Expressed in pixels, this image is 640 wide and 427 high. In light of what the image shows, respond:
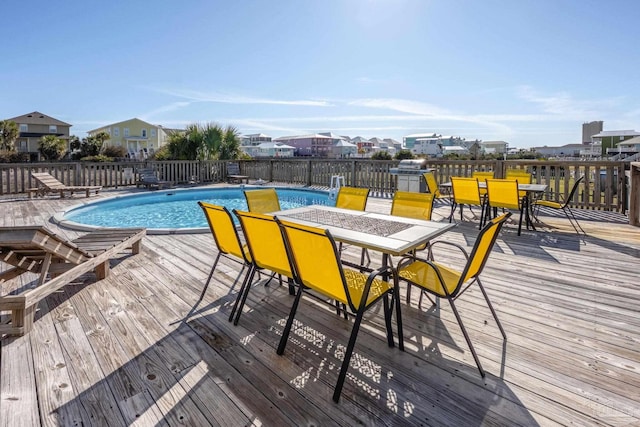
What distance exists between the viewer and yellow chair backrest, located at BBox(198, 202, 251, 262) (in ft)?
8.03

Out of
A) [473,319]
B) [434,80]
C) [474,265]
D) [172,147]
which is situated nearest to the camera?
[474,265]

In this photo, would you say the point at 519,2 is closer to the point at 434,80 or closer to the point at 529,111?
the point at 434,80

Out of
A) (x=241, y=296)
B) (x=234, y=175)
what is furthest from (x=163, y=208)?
(x=241, y=296)

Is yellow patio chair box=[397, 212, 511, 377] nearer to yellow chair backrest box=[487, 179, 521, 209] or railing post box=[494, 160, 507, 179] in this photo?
yellow chair backrest box=[487, 179, 521, 209]

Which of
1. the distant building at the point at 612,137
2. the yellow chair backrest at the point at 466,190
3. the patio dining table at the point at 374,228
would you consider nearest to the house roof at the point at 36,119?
the yellow chair backrest at the point at 466,190

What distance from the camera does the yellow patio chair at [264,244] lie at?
205 centimetres

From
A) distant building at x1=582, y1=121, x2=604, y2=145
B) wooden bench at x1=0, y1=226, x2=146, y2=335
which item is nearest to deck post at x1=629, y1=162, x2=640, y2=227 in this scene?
wooden bench at x1=0, y1=226, x2=146, y2=335

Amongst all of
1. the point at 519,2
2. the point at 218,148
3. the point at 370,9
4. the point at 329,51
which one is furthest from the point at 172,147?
the point at 519,2

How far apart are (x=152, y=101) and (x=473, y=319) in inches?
1204

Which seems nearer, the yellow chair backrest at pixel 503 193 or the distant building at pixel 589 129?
the yellow chair backrest at pixel 503 193

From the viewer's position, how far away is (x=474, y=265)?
1969 millimetres

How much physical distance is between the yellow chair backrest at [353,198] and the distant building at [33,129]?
144 ft

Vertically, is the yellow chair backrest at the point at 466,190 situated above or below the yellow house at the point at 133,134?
below

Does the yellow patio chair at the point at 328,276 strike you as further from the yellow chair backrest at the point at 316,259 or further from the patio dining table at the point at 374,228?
the patio dining table at the point at 374,228
